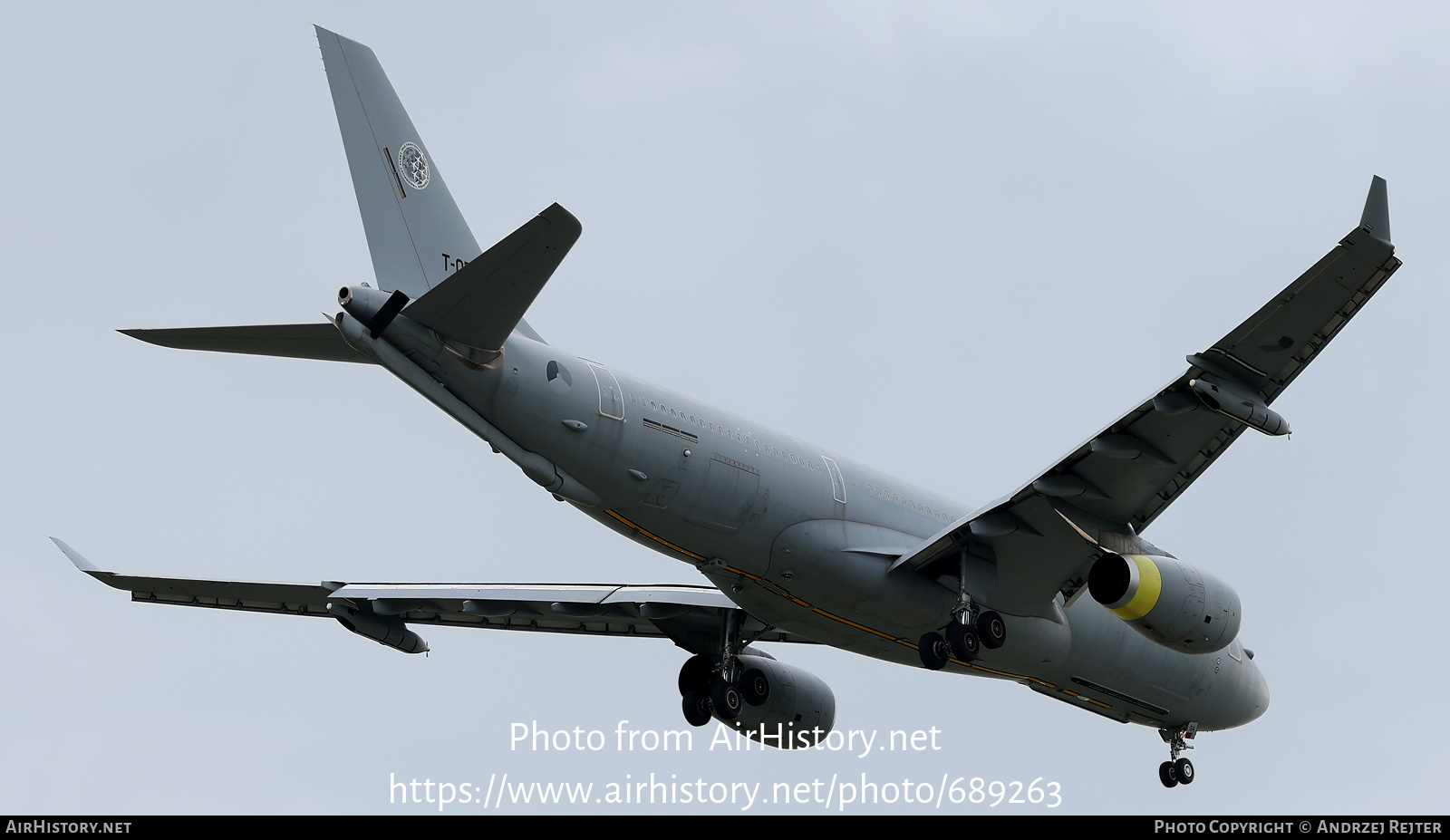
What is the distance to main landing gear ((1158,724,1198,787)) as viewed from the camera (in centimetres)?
2383

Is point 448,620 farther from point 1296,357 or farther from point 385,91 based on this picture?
point 1296,357

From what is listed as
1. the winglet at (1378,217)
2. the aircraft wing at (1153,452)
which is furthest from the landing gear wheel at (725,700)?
the winglet at (1378,217)

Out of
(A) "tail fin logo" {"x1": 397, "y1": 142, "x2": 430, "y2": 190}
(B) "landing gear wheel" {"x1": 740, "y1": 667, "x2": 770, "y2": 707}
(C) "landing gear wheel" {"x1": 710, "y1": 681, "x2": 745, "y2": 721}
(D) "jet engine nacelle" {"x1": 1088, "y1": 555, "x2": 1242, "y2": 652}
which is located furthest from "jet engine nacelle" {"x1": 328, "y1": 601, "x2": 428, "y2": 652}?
(D) "jet engine nacelle" {"x1": 1088, "y1": 555, "x2": 1242, "y2": 652}

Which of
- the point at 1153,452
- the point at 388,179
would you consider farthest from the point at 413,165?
the point at 1153,452

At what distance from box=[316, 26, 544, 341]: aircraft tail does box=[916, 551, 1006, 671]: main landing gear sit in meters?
7.54

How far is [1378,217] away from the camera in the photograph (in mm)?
15164

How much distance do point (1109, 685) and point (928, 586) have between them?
15.9 feet

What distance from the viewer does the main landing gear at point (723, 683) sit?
2098 cm

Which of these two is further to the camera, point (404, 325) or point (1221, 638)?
point (1221, 638)

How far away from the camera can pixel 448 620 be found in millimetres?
23688

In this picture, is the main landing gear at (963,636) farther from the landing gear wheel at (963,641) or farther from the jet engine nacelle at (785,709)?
the jet engine nacelle at (785,709)

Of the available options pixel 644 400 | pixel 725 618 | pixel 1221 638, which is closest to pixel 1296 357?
pixel 1221 638

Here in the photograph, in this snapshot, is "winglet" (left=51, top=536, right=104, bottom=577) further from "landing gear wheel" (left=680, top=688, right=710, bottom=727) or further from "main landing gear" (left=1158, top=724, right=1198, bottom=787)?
"main landing gear" (left=1158, top=724, right=1198, bottom=787)
